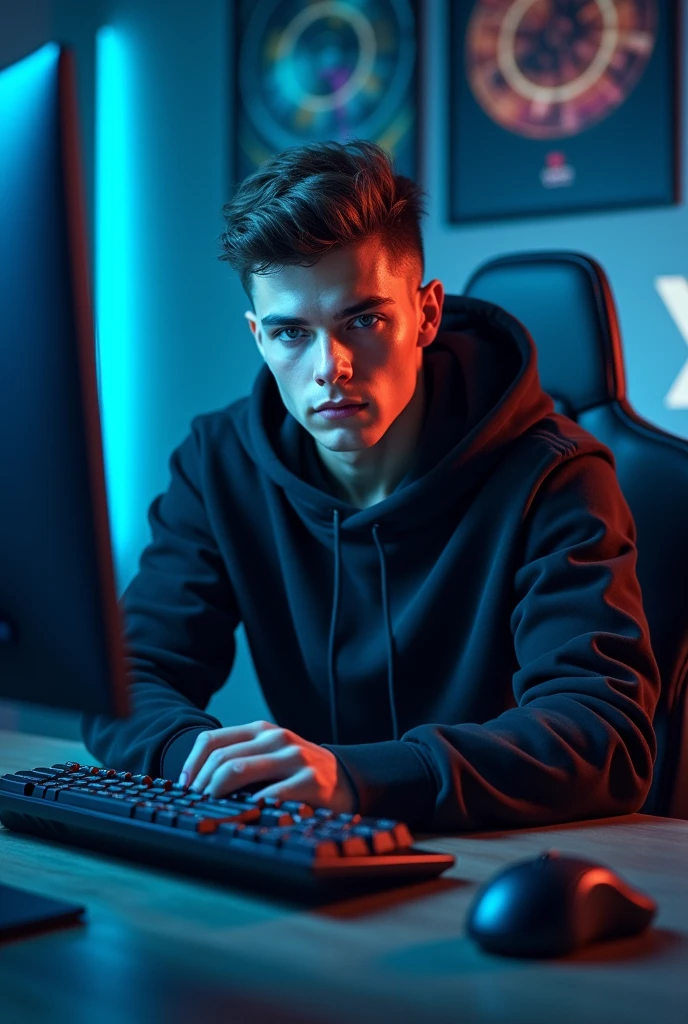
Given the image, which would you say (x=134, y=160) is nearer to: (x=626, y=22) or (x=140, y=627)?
(x=626, y=22)

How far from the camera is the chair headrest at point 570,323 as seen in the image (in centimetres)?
153

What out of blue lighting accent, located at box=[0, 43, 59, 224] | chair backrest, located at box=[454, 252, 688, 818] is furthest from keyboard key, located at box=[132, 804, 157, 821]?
chair backrest, located at box=[454, 252, 688, 818]

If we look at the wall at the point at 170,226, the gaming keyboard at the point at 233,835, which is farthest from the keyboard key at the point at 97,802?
the wall at the point at 170,226

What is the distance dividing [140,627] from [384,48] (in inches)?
76.2

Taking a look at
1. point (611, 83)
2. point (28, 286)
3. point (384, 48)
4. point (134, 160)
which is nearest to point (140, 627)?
point (28, 286)

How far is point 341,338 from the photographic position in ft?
4.48

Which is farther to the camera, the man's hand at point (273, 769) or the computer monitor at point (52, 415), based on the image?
the man's hand at point (273, 769)

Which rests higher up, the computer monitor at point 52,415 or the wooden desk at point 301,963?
Answer: the computer monitor at point 52,415

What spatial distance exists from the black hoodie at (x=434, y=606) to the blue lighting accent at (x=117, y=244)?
69.0 inches

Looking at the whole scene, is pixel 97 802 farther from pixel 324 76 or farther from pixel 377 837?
pixel 324 76

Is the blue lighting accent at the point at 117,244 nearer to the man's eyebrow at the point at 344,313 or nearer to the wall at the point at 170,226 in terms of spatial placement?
the wall at the point at 170,226

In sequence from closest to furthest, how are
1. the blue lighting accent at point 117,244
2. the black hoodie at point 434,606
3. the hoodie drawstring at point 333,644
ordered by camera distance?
the black hoodie at point 434,606 → the hoodie drawstring at point 333,644 → the blue lighting accent at point 117,244

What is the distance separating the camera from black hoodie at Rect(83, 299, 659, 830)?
101 centimetres

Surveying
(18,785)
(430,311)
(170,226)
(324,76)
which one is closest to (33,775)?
(18,785)
